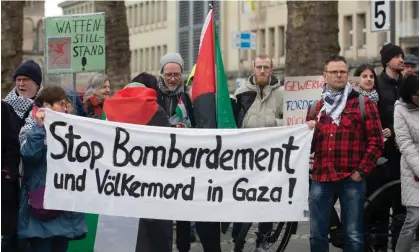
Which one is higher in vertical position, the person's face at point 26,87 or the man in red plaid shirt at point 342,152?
the person's face at point 26,87

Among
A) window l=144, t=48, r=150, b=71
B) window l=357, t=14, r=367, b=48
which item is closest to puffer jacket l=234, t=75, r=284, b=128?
window l=357, t=14, r=367, b=48

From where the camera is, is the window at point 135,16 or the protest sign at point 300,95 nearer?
the protest sign at point 300,95

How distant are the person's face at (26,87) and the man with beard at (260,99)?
7.46 feet

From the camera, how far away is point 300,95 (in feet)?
37.9

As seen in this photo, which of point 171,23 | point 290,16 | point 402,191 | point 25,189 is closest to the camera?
point 25,189

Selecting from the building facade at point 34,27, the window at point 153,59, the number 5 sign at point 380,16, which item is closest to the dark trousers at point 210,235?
the number 5 sign at point 380,16

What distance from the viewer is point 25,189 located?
29.5 feet

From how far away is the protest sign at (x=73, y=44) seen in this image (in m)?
12.4

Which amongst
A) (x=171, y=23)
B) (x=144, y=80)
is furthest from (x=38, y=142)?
(x=171, y=23)

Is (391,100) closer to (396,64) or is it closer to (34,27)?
(396,64)

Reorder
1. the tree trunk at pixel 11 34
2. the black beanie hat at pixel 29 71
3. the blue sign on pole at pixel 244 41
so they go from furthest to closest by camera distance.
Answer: the blue sign on pole at pixel 244 41 < the tree trunk at pixel 11 34 < the black beanie hat at pixel 29 71

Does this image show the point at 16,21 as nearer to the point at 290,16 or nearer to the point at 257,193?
the point at 290,16

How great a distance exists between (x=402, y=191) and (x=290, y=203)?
4.45 feet

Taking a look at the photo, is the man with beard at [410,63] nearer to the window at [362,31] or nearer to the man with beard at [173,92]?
the man with beard at [173,92]
